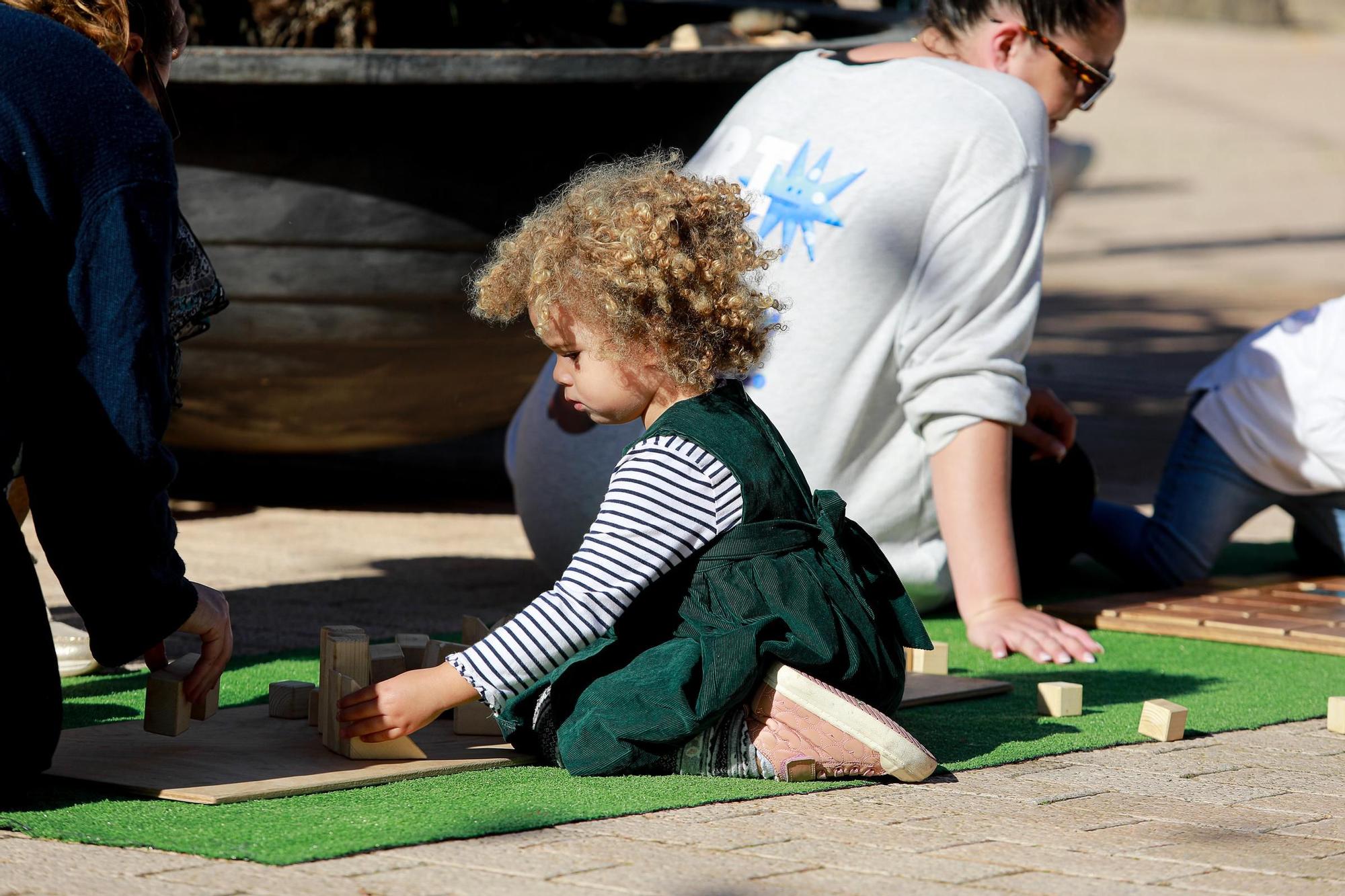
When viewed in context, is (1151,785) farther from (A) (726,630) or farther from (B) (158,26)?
(B) (158,26)

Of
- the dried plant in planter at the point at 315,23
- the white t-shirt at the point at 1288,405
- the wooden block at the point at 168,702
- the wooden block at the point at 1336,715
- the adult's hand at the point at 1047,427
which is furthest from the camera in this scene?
the dried plant in planter at the point at 315,23

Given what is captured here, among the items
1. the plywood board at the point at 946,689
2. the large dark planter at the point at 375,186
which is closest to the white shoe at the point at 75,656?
the plywood board at the point at 946,689

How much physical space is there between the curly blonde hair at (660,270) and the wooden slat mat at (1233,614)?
5.29 ft

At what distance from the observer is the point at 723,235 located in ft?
8.41

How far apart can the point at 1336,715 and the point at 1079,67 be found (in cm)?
154

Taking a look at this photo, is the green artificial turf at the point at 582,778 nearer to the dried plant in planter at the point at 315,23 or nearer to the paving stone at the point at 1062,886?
the paving stone at the point at 1062,886

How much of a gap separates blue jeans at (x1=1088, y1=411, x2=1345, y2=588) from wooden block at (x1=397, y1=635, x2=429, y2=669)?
2.19 m

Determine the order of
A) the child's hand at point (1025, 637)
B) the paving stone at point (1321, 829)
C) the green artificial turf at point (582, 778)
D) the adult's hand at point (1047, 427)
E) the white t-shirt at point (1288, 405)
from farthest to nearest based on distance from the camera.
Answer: the white t-shirt at point (1288, 405) → the adult's hand at point (1047, 427) → the child's hand at point (1025, 637) → the paving stone at point (1321, 829) → the green artificial turf at point (582, 778)

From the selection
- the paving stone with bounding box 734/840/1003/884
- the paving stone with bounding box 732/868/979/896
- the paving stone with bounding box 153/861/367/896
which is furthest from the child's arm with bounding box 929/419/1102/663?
the paving stone with bounding box 153/861/367/896

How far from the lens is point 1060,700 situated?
2963 millimetres

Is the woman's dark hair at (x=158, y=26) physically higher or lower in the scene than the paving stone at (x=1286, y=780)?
higher

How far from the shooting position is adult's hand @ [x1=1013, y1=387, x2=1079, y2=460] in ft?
12.8

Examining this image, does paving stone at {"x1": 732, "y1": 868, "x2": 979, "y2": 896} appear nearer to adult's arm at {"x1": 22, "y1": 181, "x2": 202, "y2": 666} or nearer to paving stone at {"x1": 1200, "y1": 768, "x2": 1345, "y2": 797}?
paving stone at {"x1": 1200, "y1": 768, "x2": 1345, "y2": 797}

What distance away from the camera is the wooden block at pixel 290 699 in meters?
2.79
